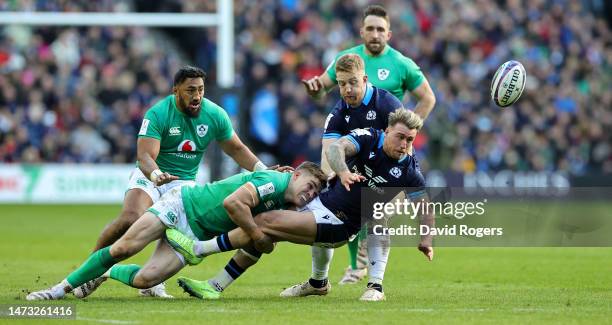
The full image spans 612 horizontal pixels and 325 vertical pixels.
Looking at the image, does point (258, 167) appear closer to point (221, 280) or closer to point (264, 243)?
point (221, 280)

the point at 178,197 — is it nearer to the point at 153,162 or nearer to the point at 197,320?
the point at 153,162

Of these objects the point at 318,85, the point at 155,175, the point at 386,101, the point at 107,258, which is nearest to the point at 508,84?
the point at 386,101

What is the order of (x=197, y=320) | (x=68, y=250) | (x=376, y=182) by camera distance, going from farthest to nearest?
(x=68, y=250), (x=376, y=182), (x=197, y=320)

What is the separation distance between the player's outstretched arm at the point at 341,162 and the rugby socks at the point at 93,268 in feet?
6.54

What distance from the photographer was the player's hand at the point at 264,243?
9906 mm

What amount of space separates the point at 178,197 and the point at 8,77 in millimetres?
16694

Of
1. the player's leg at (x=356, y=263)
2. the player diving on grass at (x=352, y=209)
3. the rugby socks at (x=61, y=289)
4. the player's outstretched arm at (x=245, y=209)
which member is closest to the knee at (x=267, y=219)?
the player diving on grass at (x=352, y=209)

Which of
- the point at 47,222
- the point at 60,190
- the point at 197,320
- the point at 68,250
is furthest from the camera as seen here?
the point at 60,190

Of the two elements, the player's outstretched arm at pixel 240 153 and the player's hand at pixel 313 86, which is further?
the player's hand at pixel 313 86

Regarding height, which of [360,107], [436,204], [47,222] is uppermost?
[360,107]

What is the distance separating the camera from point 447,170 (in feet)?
85.6

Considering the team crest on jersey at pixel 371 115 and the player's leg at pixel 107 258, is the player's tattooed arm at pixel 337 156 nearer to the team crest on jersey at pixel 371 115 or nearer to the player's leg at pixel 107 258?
the team crest on jersey at pixel 371 115

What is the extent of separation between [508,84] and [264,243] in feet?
12.4

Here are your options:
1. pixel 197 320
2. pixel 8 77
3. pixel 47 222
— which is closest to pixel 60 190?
pixel 8 77
